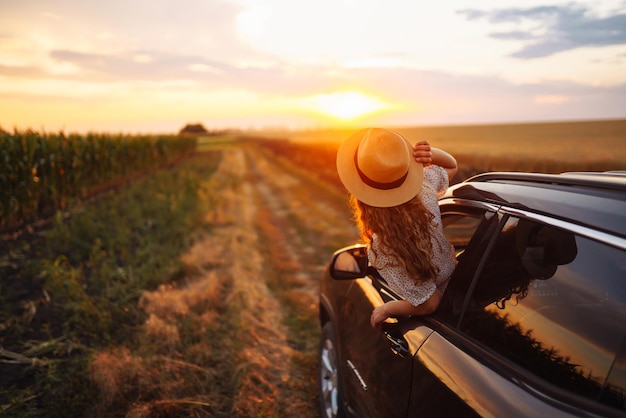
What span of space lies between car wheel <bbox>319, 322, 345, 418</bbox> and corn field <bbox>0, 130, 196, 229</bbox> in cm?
863

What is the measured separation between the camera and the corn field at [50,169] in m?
10.0

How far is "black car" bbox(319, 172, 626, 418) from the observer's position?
1339mm

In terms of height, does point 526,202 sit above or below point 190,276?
above

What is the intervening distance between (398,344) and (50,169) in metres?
12.3

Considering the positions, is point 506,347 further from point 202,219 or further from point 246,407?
point 202,219

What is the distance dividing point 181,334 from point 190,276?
77.7 inches

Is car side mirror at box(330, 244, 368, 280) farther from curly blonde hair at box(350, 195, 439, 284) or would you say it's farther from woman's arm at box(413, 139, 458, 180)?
woman's arm at box(413, 139, 458, 180)

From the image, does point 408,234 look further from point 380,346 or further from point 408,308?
point 380,346

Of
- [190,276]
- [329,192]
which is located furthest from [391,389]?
[329,192]

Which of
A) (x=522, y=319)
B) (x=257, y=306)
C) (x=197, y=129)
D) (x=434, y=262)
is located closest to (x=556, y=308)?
(x=522, y=319)

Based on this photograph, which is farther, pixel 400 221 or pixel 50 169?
pixel 50 169

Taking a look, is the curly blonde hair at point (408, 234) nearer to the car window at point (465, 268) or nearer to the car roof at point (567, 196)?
the car window at point (465, 268)

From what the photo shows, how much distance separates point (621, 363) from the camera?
127 cm

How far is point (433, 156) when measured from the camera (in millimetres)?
2506
